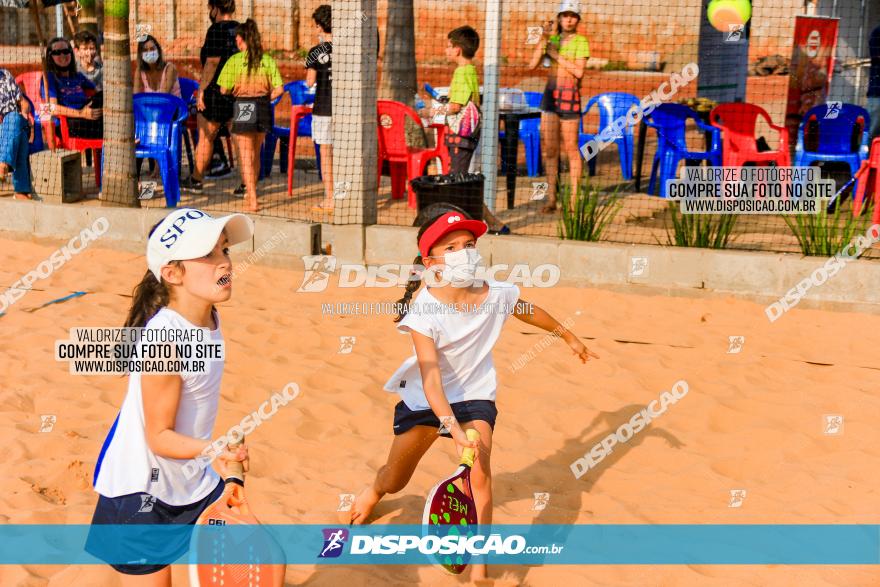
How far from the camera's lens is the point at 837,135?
11.0m

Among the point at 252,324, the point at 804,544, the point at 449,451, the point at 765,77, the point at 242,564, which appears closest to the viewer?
the point at 242,564

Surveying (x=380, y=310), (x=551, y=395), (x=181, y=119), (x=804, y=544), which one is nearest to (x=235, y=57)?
(x=181, y=119)

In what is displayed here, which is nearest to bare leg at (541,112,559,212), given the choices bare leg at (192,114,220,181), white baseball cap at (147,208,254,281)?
bare leg at (192,114,220,181)

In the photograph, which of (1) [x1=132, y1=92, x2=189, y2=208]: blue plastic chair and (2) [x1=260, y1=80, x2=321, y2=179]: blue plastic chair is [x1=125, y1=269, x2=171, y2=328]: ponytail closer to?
(1) [x1=132, y1=92, x2=189, y2=208]: blue plastic chair

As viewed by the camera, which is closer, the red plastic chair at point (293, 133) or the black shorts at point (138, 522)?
the black shorts at point (138, 522)

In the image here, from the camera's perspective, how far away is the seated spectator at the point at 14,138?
33.9 feet

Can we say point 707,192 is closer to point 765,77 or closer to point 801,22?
point 801,22

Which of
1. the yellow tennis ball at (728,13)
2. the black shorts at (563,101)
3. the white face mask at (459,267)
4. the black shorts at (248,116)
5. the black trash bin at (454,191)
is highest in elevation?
the yellow tennis ball at (728,13)

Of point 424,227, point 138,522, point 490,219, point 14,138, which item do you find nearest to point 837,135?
point 490,219

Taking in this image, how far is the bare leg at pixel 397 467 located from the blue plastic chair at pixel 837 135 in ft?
25.2

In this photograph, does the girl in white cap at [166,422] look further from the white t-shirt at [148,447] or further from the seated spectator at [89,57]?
the seated spectator at [89,57]

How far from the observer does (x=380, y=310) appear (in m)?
8.01

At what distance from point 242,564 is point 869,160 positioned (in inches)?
331

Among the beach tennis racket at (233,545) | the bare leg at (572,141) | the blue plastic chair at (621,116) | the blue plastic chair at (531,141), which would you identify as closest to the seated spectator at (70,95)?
the blue plastic chair at (531,141)
